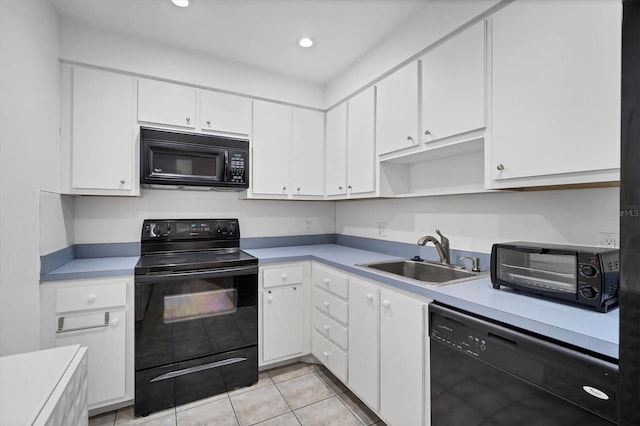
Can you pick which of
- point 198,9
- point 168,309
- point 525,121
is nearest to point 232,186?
point 168,309

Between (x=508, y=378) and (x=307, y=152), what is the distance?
89.2 inches

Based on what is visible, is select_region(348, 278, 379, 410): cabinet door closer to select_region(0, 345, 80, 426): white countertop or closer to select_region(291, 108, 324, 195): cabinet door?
select_region(291, 108, 324, 195): cabinet door

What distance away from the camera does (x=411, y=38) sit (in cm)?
194

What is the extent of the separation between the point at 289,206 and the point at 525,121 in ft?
7.07

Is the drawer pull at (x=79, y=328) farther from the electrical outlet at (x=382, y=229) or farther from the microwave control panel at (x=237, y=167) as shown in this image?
the electrical outlet at (x=382, y=229)

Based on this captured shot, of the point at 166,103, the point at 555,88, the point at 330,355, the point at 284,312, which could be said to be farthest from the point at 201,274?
the point at 555,88

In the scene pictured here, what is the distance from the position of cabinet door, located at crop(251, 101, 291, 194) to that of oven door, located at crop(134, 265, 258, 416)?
80 cm

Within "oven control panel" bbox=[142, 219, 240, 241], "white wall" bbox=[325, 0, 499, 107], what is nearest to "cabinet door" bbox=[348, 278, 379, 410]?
"oven control panel" bbox=[142, 219, 240, 241]

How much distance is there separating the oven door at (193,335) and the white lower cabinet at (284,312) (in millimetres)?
73

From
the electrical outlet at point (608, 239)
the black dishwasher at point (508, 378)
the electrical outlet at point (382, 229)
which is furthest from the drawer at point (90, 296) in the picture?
the electrical outlet at point (608, 239)

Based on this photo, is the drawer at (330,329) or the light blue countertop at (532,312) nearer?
the light blue countertop at (532,312)

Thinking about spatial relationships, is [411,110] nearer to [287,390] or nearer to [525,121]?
[525,121]

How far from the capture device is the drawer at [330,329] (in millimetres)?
2084

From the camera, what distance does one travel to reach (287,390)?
2186mm
